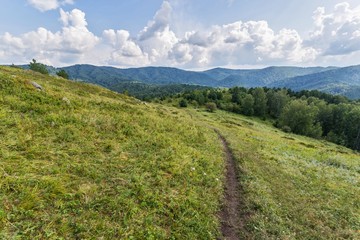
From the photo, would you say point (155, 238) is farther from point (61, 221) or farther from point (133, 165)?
point (133, 165)

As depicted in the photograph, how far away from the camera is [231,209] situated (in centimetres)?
1113

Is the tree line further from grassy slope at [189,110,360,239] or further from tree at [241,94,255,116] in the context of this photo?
grassy slope at [189,110,360,239]

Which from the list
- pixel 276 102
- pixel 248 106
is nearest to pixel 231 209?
pixel 248 106

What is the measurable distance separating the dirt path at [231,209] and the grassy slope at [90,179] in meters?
0.46

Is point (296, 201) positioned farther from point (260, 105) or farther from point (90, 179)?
point (260, 105)

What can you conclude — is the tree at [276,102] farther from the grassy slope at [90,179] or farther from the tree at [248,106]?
the grassy slope at [90,179]

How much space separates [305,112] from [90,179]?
8829cm

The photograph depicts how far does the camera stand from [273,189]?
14562 mm

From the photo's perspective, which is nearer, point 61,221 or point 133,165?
point 61,221


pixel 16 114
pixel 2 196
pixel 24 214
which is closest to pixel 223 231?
pixel 24 214

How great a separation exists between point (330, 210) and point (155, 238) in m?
11.3

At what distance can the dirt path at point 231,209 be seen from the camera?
9352 millimetres

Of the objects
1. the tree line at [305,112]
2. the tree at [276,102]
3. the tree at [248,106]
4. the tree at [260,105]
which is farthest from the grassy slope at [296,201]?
the tree at [276,102]

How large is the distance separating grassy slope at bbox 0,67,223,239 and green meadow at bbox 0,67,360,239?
0.13ft
